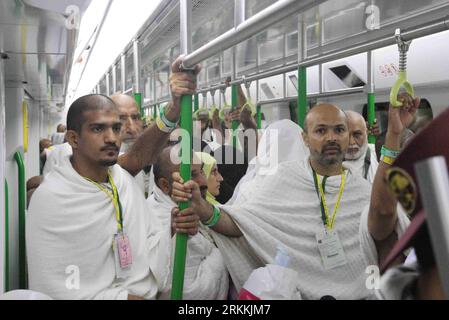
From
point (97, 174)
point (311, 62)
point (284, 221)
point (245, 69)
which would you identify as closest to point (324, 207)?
point (284, 221)

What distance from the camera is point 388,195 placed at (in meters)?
1.87

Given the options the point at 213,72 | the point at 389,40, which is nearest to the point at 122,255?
the point at 389,40

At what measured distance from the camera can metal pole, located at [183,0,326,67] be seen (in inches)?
45.8

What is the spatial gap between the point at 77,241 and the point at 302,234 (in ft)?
3.28

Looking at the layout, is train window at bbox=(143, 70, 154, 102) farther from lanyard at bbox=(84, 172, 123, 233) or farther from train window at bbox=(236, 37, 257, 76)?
lanyard at bbox=(84, 172, 123, 233)

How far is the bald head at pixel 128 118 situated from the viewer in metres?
2.12

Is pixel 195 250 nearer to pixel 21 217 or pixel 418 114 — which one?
pixel 21 217

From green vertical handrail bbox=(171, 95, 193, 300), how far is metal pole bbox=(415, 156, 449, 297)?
4.28 feet

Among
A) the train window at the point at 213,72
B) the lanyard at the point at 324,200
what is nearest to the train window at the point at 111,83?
the lanyard at the point at 324,200

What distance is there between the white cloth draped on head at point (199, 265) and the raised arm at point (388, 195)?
678 mm

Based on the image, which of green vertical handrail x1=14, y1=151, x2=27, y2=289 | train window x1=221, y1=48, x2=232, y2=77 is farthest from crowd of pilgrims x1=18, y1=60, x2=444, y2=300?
train window x1=221, y1=48, x2=232, y2=77

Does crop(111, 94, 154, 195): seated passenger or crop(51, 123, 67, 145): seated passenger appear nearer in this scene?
crop(51, 123, 67, 145): seated passenger

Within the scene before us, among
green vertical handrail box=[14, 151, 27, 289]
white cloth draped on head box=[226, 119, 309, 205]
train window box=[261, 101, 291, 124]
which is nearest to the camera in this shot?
green vertical handrail box=[14, 151, 27, 289]

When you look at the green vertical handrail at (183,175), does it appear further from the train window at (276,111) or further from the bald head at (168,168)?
the train window at (276,111)
